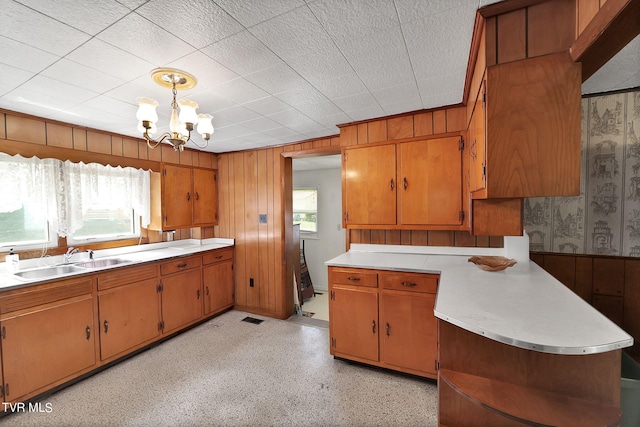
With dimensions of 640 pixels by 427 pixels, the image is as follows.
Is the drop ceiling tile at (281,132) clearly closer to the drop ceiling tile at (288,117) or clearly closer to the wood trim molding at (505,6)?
the drop ceiling tile at (288,117)

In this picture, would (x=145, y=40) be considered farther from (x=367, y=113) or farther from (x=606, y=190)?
(x=606, y=190)

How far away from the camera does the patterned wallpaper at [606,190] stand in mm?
2033

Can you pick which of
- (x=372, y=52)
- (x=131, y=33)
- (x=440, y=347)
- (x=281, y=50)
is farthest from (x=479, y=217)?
(x=131, y=33)

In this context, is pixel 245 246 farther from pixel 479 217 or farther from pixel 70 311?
pixel 479 217

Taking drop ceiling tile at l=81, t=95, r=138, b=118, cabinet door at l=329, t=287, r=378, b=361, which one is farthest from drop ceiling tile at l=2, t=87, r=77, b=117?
cabinet door at l=329, t=287, r=378, b=361

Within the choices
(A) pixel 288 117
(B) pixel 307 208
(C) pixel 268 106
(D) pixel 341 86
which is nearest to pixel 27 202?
(C) pixel 268 106

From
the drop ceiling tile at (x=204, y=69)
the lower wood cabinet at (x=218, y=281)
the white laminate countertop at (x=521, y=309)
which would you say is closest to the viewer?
the white laminate countertop at (x=521, y=309)

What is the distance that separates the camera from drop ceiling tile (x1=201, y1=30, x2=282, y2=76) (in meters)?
1.38

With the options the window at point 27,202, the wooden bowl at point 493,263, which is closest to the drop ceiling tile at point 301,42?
the wooden bowl at point 493,263

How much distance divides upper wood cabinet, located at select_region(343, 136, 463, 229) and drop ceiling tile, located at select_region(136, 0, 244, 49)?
1.76m

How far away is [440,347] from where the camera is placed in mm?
1443

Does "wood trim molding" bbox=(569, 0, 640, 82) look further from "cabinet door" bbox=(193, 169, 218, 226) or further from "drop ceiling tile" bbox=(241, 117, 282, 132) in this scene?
"cabinet door" bbox=(193, 169, 218, 226)

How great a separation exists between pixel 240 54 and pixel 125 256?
2.72 metres

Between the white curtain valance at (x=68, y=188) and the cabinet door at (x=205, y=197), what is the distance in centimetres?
57
